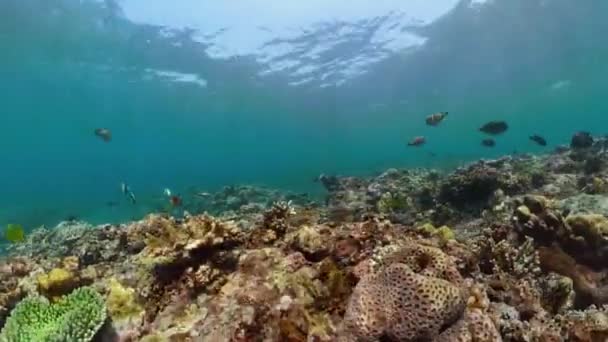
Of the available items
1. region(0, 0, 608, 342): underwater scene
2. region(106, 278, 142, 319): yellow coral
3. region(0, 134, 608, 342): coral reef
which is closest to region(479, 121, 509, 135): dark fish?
region(0, 0, 608, 342): underwater scene

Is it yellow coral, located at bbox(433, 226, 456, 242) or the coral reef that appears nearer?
the coral reef

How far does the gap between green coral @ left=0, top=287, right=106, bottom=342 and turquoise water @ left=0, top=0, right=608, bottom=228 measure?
76.7ft

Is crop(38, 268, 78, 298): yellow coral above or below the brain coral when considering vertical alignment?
below

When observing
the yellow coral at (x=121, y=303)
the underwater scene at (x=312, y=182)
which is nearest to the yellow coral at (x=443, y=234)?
the underwater scene at (x=312, y=182)

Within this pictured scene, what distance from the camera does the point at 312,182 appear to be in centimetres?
2983

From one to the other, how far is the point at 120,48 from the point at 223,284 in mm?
33597

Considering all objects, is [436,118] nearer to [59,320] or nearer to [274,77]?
[59,320]

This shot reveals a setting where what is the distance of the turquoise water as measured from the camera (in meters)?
30.4

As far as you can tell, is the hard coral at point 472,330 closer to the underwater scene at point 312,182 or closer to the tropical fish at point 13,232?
the underwater scene at point 312,182

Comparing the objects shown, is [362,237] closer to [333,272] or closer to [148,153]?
[333,272]

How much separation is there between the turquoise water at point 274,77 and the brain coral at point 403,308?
23850 mm

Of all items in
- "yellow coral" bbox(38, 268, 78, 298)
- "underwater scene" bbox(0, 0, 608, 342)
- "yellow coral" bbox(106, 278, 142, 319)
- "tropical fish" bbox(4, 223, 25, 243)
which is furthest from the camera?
"tropical fish" bbox(4, 223, 25, 243)

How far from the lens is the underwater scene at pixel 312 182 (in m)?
4.00

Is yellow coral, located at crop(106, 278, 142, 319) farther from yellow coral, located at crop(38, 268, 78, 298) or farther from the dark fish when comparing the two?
the dark fish
